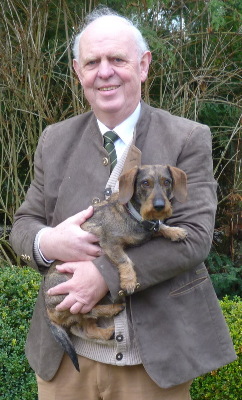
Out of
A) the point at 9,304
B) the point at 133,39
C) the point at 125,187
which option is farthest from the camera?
the point at 9,304

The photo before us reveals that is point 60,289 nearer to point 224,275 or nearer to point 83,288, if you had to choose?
point 83,288

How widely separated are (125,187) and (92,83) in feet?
1.84

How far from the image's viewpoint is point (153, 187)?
8.94 feet

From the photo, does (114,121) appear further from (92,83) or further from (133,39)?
(133,39)

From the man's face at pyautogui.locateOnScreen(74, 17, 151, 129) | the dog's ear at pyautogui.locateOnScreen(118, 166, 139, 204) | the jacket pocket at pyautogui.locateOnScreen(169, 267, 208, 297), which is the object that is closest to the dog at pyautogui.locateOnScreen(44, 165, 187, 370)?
the dog's ear at pyautogui.locateOnScreen(118, 166, 139, 204)

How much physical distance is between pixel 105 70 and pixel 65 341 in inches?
48.4

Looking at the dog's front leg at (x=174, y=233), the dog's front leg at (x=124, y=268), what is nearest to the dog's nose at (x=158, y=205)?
the dog's front leg at (x=174, y=233)

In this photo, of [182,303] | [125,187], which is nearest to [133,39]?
[125,187]

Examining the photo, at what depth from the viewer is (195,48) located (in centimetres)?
676

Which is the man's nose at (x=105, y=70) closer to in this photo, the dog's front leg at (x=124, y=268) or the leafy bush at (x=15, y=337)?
the dog's front leg at (x=124, y=268)

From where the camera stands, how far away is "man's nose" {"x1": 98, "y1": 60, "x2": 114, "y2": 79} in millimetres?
2861

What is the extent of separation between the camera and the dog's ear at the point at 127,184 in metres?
2.70

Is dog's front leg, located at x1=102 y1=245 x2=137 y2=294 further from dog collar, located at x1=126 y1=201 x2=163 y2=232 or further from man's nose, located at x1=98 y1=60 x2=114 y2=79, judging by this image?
man's nose, located at x1=98 y1=60 x2=114 y2=79

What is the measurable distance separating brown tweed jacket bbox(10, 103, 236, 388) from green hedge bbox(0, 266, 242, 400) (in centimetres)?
172
